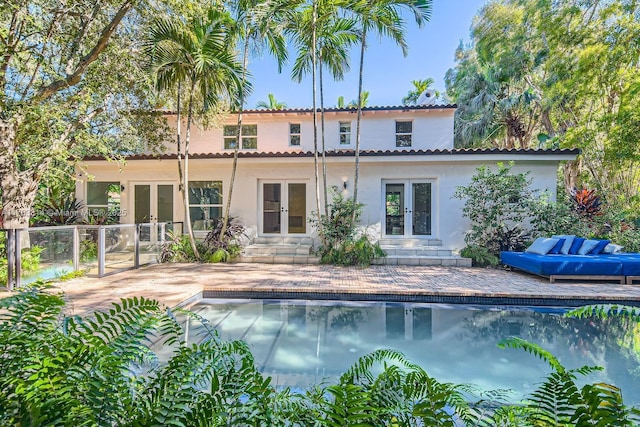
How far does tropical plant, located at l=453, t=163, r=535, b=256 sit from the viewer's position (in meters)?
9.56

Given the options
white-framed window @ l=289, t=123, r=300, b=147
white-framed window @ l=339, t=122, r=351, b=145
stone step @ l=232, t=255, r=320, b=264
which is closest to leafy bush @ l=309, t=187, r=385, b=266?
stone step @ l=232, t=255, r=320, b=264

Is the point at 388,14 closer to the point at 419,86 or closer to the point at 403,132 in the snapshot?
the point at 403,132

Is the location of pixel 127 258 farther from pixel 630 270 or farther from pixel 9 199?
pixel 630 270

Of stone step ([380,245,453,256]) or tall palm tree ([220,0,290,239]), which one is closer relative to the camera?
tall palm tree ([220,0,290,239])

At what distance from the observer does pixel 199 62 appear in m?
8.18

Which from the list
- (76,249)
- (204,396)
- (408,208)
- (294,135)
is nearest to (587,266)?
(408,208)

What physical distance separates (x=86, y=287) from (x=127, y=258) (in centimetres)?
214

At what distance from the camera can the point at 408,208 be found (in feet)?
37.0

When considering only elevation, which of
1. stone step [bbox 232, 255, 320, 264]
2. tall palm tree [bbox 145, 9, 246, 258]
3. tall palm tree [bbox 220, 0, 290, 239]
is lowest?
stone step [bbox 232, 255, 320, 264]

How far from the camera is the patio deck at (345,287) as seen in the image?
6098mm

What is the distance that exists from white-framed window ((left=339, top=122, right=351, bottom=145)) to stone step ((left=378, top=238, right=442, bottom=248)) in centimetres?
479

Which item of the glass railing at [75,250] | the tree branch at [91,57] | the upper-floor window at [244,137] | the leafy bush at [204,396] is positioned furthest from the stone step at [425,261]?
the tree branch at [91,57]

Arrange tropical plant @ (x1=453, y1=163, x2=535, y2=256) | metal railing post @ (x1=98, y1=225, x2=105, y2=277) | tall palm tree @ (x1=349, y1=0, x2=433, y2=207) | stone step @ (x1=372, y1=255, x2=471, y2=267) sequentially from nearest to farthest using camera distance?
1. metal railing post @ (x1=98, y1=225, x2=105, y2=277)
2. tall palm tree @ (x1=349, y1=0, x2=433, y2=207)
3. tropical plant @ (x1=453, y1=163, x2=535, y2=256)
4. stone step @ (x1=372, y1=255, x2=471, y2=267)

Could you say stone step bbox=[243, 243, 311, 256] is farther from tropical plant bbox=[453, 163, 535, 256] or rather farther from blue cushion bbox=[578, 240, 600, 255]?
blue cushion bbox=[578, 240, 600, 255]
